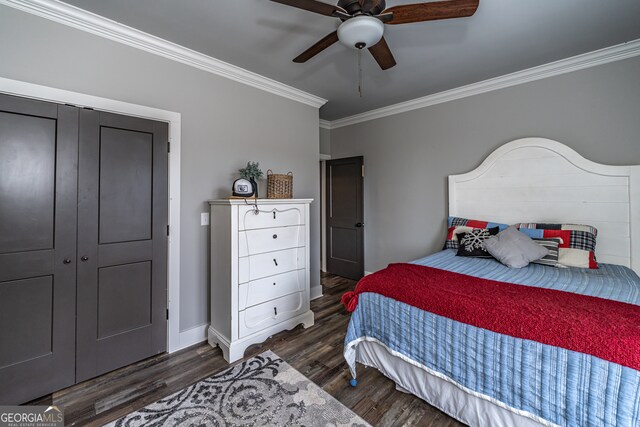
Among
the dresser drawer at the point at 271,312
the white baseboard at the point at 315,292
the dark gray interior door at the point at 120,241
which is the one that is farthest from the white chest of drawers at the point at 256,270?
the white baseboard at the point at 315,292

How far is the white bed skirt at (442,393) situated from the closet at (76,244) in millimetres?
1858

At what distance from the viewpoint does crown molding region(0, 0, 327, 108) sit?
1784 mm

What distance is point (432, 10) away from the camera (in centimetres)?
140

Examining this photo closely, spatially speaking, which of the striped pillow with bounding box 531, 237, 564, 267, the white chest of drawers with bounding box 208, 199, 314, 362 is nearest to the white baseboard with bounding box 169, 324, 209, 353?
the white chest of drawers with bounding box 208, 199, 314, 362

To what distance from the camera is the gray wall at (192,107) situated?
181 centimetres

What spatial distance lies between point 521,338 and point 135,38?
3335mm

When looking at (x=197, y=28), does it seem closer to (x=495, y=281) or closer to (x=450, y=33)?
(x=450, y=33)

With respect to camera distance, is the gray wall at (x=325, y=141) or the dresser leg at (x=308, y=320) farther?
the gray wall at (x=325, y=141)

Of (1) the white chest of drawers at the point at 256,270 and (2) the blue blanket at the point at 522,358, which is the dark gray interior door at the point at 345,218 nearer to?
(1) the white chest of drawers at the point at 256,270

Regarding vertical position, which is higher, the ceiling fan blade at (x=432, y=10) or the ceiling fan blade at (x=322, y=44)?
Answer: the ceiling fan blade at (x=322, y=44)

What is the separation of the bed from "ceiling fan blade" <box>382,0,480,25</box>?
1672 millimetres

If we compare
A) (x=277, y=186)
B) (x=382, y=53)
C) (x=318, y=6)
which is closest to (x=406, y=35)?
(x=382, y=53)

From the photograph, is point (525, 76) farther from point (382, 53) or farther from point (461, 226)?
point (382, 53)

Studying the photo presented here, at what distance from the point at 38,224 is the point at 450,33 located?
343 cm
